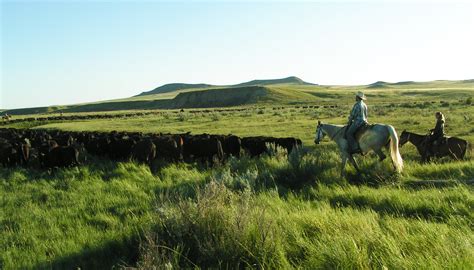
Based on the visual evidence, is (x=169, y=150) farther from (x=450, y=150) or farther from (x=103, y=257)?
(x=103, y=257)

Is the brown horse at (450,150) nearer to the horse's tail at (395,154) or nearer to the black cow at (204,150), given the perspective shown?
the horse's tail at (395,154)

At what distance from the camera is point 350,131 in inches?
467

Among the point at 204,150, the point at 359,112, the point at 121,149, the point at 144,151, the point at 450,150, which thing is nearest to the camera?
the point at 359,112

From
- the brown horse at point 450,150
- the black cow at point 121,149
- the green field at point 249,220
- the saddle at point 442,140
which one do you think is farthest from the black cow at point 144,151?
the saddle at point 442,140

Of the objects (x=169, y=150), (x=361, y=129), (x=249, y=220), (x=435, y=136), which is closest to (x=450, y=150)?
(x=435, y=136)

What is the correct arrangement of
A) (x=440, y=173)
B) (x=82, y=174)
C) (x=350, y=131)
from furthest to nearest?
(x=82, y=174)
(x=350, y=131)
(x=440, y=173)

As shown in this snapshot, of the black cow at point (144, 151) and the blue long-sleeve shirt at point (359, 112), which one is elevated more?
the blue long-sleeve shirt at point (359, 112)

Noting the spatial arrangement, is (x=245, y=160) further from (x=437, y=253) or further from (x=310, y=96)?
(x=310, y=96)

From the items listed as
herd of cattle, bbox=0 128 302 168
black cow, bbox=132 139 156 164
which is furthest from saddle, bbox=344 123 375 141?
black cow, bbox=132 139 156 164

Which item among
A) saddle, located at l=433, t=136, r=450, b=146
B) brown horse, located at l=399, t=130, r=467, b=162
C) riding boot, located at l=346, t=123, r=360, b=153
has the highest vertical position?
riding boot, located at l=346, t=123, r=360, b=153

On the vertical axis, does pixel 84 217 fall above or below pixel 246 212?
below

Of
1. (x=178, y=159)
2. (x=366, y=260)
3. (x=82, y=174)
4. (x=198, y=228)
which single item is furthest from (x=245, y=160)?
(x=366, y=260)

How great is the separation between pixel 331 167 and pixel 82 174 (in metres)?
6.78

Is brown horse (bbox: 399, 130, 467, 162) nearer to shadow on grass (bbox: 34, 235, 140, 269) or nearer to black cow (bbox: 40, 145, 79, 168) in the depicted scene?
shadow on grass (bbox: 34, 235, 140, 269)
